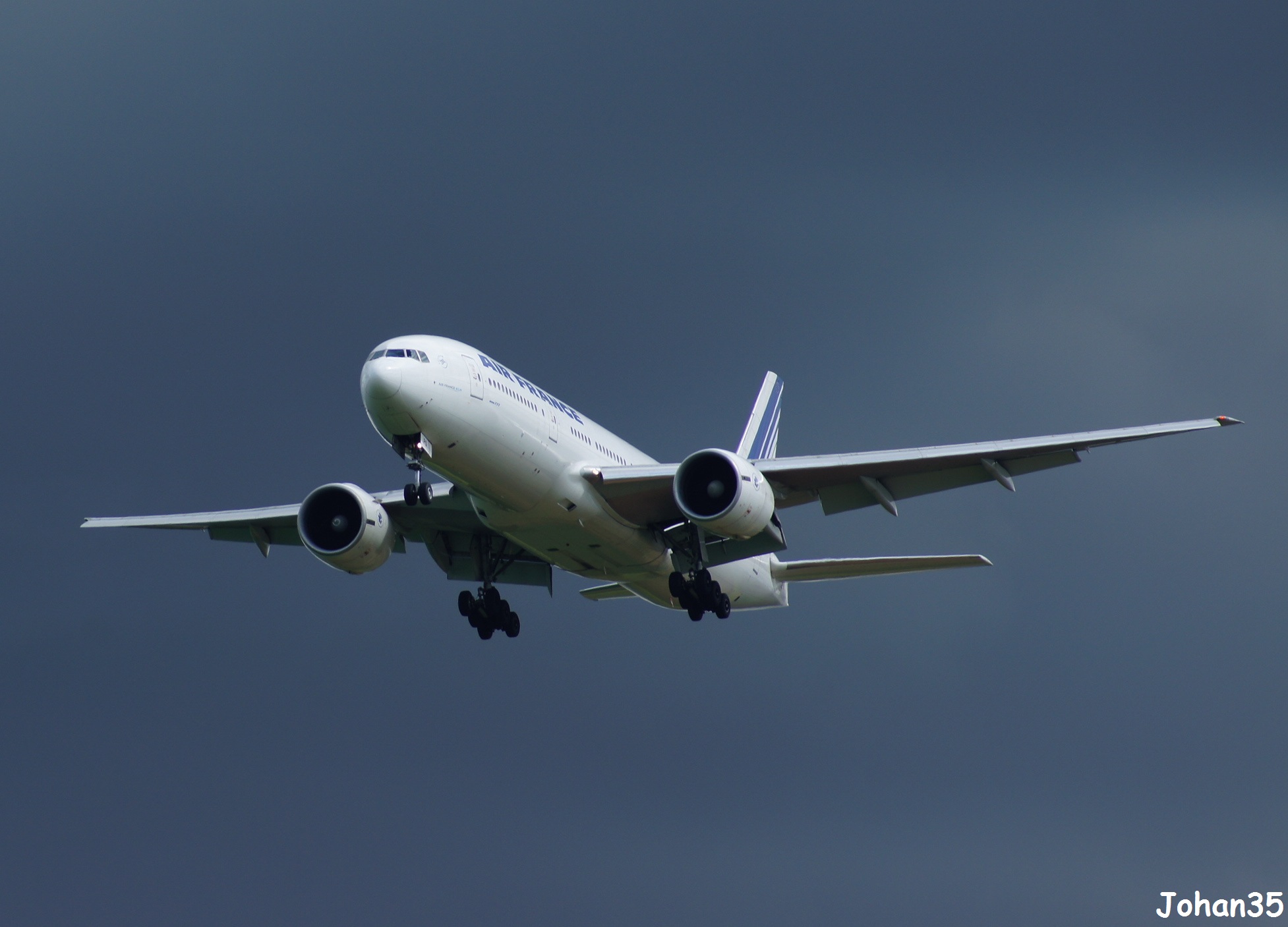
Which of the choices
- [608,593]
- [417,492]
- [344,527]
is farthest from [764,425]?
[417,492]

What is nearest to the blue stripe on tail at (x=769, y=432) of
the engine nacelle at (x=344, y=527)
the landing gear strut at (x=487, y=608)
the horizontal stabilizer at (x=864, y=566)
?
the horizontal stabilizer at (x=864, y=566)

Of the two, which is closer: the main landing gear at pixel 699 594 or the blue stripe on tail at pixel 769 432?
the main landing gear at pixel 699 594

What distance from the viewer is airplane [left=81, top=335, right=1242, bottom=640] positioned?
1164 inches

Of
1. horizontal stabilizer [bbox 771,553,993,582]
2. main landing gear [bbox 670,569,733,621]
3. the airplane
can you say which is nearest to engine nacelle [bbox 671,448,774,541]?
the airplane

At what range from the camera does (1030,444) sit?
104 ft

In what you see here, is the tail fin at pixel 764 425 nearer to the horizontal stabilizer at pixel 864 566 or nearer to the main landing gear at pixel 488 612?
the horizontal stabilizer at pixel 864 566

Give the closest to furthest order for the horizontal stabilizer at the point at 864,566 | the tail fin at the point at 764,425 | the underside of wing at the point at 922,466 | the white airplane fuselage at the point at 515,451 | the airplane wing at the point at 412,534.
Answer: the white airplane fuselage at the point at 515,451 < the underside of wing at the point at 922,466 < the horizontal stabilizer at the point at 864,566 < the airplane wing at the point at 412,534 < the tail fin at the point at 764,425

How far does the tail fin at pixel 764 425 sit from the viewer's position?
4541 centimetres

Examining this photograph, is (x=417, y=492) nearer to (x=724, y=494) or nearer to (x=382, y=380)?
(x=382, y=380)

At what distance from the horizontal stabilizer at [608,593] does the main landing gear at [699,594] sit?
329 centimetres

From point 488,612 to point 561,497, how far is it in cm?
650

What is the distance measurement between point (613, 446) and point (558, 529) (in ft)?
9.03

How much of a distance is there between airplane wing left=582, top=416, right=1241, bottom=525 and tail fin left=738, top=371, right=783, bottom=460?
421 inches

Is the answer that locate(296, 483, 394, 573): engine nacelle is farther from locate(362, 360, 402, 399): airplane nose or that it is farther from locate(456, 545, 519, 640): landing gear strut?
locate(362, 360, 402, 399): airplane nose
